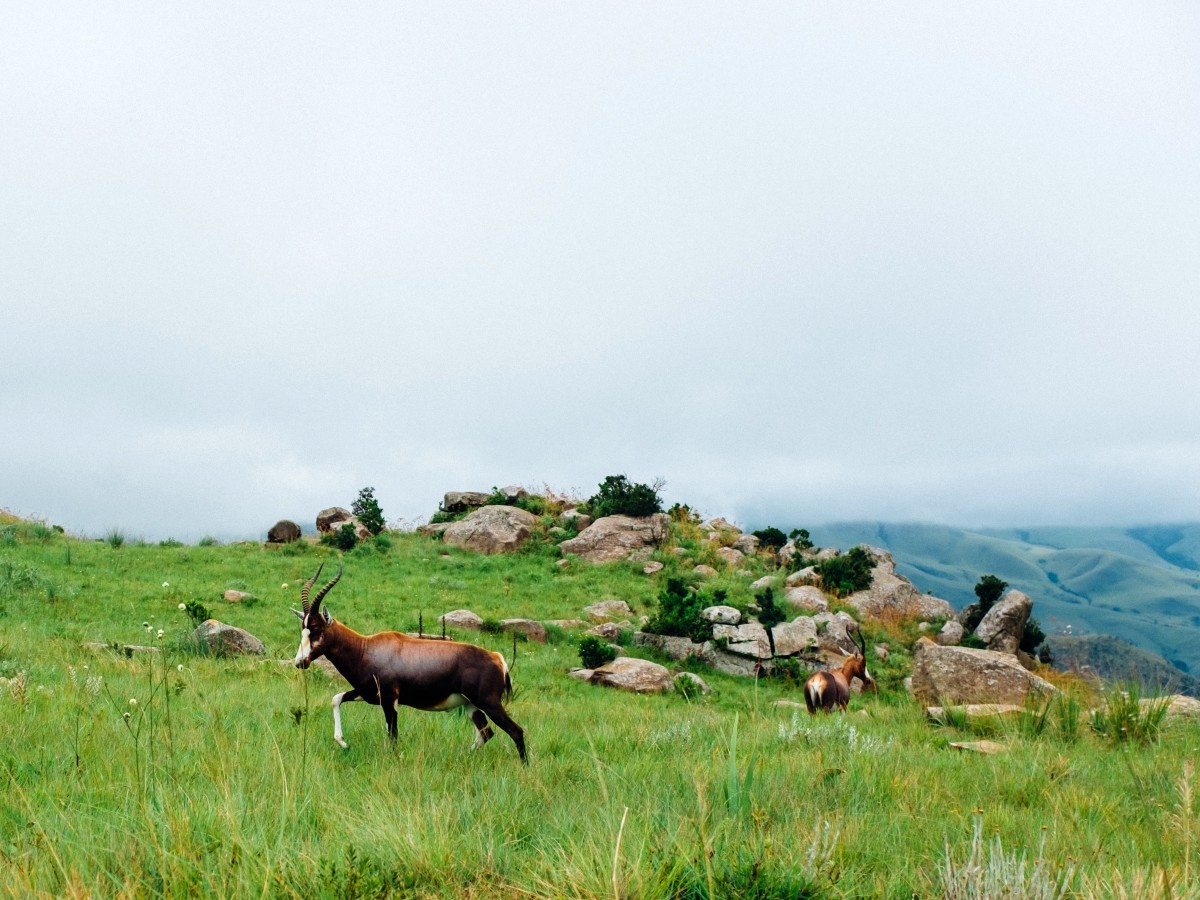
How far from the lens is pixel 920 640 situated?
72.9ft

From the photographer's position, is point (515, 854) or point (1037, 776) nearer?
point (515, 854)

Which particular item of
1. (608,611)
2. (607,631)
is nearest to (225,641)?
(607,631)

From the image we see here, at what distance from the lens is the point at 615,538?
28.8 meters

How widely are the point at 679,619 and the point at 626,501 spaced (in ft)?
41.0

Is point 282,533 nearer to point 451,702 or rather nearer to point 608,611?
point 608,611

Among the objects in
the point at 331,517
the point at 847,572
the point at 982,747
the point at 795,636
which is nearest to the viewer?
the point at 982,747

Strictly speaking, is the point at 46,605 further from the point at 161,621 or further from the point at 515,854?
the point at 515,854

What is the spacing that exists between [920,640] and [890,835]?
2001cm

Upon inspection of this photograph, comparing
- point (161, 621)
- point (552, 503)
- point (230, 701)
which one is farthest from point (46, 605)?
point (552, 503)

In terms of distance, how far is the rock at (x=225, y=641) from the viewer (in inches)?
503

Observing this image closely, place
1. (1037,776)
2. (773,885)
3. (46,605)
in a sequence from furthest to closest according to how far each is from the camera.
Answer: (46,605), (1037,776), (773,885)

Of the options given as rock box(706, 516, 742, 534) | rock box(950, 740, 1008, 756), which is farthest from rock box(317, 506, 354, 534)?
rock box(950, 740, 1008, 756)

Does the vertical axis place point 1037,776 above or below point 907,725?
above

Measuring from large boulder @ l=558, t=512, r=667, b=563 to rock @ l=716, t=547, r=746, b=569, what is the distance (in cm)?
243
